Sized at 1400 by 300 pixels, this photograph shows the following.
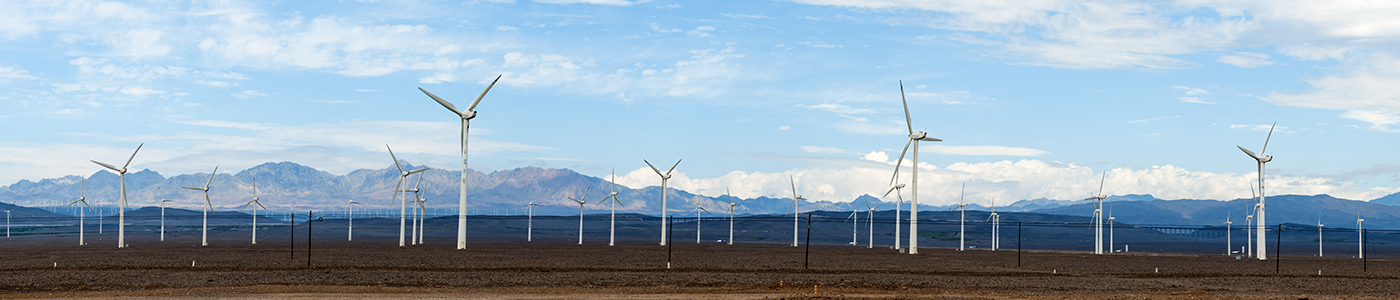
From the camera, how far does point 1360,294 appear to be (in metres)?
54.5

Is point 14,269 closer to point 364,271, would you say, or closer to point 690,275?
point 364,271

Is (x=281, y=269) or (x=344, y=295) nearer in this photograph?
(x=344, y=295)

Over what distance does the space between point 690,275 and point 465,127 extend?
175 ft

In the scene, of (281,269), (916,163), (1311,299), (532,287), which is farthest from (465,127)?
(1311,299)

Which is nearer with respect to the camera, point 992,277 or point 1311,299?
point 1311,299

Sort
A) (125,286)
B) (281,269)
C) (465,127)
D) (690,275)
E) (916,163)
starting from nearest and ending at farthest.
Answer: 1. (125,286)
2. (690,275)
3. (281,269)
4. (465,127)
5. (916,163)

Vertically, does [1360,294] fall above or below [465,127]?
below

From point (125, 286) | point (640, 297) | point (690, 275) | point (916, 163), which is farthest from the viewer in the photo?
point (916, 163)

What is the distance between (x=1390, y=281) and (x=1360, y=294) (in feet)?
56.7

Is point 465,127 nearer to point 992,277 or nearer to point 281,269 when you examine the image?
point 281,269

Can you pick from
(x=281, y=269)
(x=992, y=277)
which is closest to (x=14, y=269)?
(x=281, y=269)

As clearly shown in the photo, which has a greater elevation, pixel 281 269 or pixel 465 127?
pixel 465 127

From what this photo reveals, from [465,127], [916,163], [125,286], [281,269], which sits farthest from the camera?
[916,163]

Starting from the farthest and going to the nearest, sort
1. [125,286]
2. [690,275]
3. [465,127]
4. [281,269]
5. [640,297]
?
[465,127] < [281,269] < [690,275] < [125,286] < [640,297]
